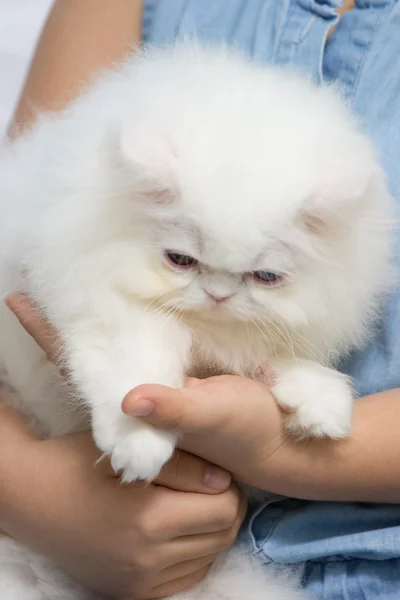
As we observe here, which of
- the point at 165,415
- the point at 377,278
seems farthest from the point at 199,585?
the point at 377,278

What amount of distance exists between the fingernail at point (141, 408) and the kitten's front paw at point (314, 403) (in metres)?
0.23

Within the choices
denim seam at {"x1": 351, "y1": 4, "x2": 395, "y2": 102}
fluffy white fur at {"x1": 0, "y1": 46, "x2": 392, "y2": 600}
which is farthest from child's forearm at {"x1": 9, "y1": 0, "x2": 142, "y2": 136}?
denim seam at {"x1": 351, "y1": 4, "x2": 395, "y2": 102}

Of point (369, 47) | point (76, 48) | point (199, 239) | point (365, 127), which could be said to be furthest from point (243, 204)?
point (76, 48)

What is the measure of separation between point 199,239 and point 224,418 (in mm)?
217

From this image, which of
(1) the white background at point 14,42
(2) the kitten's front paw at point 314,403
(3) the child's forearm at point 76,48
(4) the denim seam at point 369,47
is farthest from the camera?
(1) the white background at point 14,42

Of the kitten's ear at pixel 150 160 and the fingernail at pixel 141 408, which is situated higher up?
the kitten's ear at pixel 150 160

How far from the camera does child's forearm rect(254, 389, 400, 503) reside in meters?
0.89

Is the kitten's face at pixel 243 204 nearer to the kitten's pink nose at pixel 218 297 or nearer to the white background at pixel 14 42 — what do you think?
the kitten's pink nose at pixel 218 297

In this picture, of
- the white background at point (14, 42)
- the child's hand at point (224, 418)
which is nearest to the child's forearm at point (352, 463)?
the child's hand at point (224, 418)

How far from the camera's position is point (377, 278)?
90 cm

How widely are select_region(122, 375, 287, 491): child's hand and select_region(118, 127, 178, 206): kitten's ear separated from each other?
23 centimetres

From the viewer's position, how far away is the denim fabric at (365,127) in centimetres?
94

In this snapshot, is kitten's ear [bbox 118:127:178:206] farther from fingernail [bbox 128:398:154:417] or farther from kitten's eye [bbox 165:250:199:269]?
fingernail [bbox 128:398:154:417]

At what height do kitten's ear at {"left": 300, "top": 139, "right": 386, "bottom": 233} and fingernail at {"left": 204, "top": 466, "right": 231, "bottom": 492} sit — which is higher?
kitten's ear at {"left": 300, "top": 139, "right": 386, "bottom": 233}
